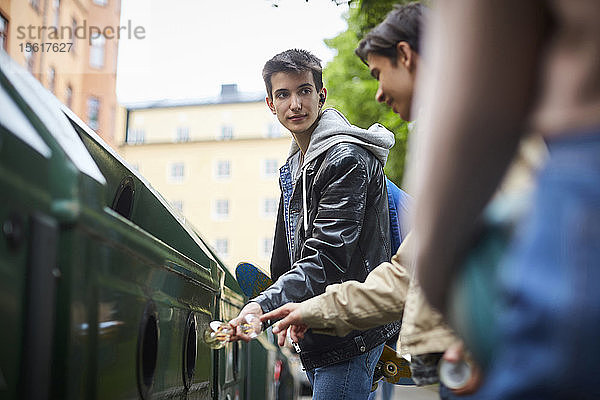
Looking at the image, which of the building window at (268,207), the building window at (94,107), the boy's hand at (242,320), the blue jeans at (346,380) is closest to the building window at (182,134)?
the building window at (268,207)

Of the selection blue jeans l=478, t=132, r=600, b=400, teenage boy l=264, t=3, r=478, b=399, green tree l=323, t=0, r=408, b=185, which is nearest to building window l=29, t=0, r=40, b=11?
teenage boy l=264, t=3, r=478, b=399

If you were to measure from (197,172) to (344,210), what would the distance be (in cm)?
3754

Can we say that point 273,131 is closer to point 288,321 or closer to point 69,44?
point 69,44

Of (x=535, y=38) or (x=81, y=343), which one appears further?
(x=81, y=343)

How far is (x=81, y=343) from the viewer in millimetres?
1538

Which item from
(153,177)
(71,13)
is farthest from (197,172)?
(71,13)

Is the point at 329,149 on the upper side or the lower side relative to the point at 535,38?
lower

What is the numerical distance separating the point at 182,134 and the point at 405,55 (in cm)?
4121

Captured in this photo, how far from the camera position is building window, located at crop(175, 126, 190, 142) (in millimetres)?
41094

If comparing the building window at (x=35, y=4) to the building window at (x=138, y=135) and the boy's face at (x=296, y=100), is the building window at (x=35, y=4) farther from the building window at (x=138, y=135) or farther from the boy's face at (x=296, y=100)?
the building window at (x=138, y=135)

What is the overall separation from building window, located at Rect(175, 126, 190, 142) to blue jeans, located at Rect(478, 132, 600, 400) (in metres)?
40.5

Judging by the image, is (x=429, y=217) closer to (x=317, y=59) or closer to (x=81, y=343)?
(x=81, y=343)

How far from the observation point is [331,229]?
2744mm

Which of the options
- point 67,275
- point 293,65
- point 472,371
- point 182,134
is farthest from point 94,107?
point 182,134
